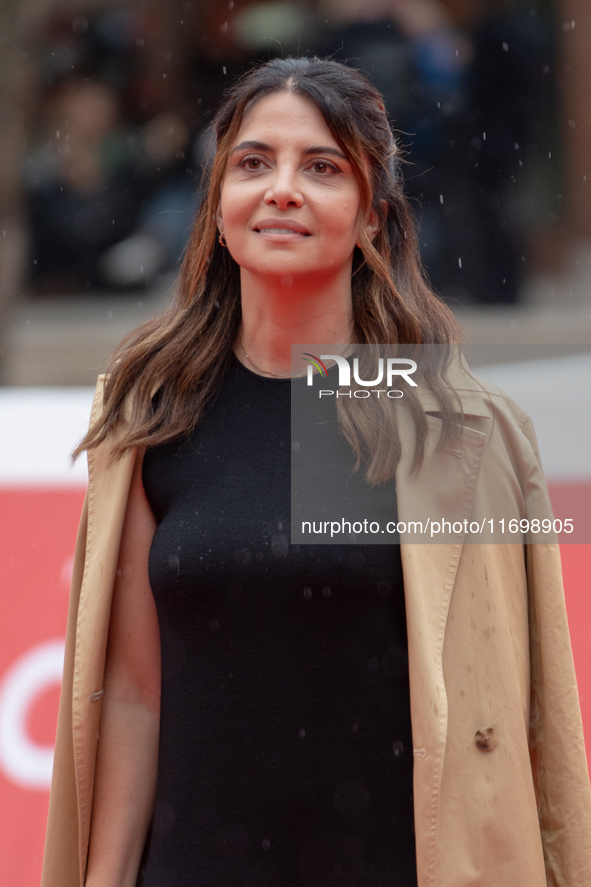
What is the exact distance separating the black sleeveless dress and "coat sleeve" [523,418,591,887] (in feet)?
0.95

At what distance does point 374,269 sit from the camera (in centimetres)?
215

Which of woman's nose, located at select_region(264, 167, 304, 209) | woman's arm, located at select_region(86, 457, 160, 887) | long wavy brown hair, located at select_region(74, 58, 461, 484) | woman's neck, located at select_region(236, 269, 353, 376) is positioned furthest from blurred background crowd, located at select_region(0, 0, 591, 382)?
woman's arm, located at select_region(86, 457, 160, 887)

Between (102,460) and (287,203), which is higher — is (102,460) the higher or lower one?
the lower one

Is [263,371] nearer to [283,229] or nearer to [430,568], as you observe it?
[283,229]

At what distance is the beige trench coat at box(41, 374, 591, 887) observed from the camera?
6.23 feet

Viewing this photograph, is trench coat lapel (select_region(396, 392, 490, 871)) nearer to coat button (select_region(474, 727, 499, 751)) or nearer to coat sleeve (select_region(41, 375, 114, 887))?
coat button (select_region(474, 727, 499, 751))

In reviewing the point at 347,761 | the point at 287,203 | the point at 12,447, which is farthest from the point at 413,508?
the point at 12,447

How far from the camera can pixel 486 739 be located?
6.34 ft

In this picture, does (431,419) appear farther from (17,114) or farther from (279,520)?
(17,114)

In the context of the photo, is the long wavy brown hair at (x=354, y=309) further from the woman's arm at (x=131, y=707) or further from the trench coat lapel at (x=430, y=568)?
the woman's arm at (x=131, y=707)

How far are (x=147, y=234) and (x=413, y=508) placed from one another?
5.24m

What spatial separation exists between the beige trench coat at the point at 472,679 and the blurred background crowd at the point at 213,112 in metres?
4.07

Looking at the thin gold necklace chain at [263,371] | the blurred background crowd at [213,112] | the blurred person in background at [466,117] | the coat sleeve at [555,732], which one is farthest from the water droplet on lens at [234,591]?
the blurred background crowd at [213,112]

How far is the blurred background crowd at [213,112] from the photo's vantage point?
6254 millimetres
